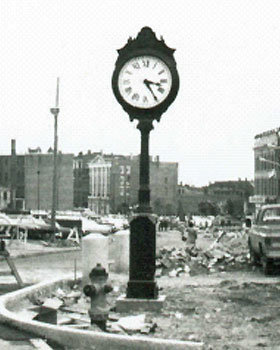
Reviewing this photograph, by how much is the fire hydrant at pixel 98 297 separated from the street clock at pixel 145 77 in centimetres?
278

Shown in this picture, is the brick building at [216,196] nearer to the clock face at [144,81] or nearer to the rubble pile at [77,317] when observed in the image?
the clock face at [144,81]

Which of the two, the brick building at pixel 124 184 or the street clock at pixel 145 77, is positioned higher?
the brick building at pixel 124 184

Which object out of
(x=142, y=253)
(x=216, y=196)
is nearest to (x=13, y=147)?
(x=216, y=196)

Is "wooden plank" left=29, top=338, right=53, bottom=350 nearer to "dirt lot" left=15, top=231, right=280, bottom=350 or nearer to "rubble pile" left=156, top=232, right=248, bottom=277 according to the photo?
"dirt lot" left=15, top=231, right=280, bottom=350

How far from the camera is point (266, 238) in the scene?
1736cm

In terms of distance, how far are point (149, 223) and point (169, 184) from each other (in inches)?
6064

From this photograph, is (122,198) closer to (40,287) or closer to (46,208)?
(46,208)

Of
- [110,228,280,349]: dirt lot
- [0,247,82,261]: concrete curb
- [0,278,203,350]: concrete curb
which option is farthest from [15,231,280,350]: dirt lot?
[0,247,82,261]: concrete curb

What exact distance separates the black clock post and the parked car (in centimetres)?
690

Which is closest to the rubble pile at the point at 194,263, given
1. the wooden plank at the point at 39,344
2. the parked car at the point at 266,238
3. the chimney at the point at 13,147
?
the parked car at the point at 266,238

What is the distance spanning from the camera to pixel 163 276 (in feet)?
54.4

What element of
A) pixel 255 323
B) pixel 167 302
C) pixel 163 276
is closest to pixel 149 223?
pixel 167 302

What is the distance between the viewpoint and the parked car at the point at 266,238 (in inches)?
679

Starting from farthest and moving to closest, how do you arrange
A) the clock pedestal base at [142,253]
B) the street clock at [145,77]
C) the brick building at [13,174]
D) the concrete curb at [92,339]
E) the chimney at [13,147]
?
1. the chimney at [13,147]
2. the brick building at [13,174]
3. the street clock at [145,77]
4. the clock pedestal base at [142,253]
5. the concrete curb at [92,339]
